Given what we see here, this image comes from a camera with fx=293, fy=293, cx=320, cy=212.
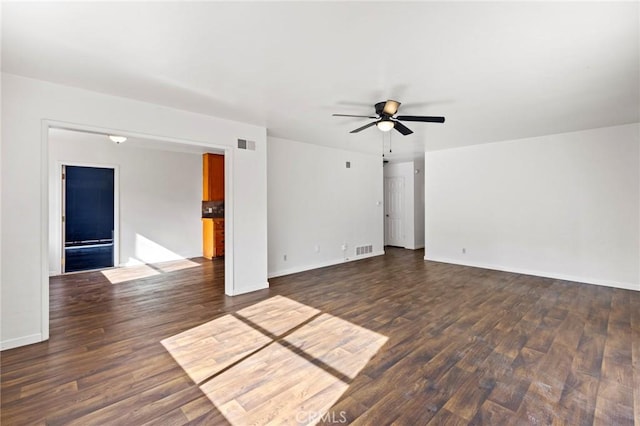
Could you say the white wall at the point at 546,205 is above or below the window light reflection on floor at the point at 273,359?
above

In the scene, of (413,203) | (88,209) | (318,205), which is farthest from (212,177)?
(413,203)

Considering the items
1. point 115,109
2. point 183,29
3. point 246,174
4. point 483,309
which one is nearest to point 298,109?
point 246,174

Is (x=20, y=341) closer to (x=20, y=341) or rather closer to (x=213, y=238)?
(x=20, y=341)

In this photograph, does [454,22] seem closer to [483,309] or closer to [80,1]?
[80,1]

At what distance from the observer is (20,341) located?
9.18 feet

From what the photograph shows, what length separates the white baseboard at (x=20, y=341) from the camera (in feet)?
8.91

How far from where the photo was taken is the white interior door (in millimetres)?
8922

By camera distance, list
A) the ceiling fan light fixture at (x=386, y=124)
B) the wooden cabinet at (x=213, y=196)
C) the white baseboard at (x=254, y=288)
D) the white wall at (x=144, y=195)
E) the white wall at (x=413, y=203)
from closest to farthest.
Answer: the ceiling fan light fixture at (x=386, y=124) → the white baseboard at (x=254, y=288) → the white wall at (x=144, y=195) → the wooden cabinet at (x=213, y=196) → the white wall at (x=413, y=203)

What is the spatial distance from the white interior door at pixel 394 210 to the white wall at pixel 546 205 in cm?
199

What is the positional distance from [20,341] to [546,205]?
758 cm

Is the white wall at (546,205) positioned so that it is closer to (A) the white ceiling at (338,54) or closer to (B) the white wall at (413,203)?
(A) the white ceiling at (338,54)

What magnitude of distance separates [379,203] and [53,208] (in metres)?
7.05

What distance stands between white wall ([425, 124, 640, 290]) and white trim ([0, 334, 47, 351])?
22.3 ft

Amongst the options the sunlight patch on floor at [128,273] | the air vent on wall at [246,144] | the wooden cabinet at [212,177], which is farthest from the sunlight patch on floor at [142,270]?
the air vent on wall at [246,144]
